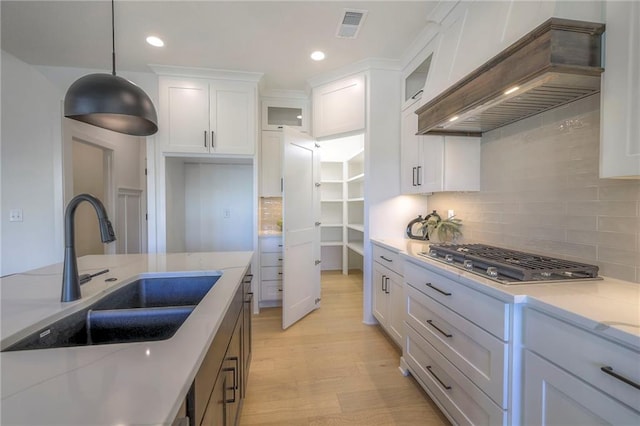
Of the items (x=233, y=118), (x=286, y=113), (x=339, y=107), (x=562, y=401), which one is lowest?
(x=562, y=401)

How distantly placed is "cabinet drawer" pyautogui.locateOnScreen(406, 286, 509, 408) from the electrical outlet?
12.7 ft

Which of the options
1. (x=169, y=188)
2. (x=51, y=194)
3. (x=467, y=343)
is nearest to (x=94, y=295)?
(x=467, y=343)

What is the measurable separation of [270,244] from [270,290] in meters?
0.58

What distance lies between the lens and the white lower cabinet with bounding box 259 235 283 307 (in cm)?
332

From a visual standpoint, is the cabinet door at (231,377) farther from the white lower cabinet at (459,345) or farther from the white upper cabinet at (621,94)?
the white upper cabinet at (621,94)

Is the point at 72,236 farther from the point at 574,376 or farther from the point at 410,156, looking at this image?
the point at 410,156

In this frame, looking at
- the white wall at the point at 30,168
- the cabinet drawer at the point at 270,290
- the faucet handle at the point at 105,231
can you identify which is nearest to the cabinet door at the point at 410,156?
the cabinet drawer at the point at 270,290

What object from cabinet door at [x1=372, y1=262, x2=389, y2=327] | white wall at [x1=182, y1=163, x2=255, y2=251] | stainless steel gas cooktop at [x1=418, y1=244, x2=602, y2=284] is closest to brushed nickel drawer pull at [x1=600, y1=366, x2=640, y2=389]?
stainless steel gas cooktop at [x1=418, y1=244, x2=602, y2=284]

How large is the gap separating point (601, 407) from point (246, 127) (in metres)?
3.29

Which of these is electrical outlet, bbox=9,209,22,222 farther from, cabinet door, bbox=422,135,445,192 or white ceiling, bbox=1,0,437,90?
cabinet door, bbox=422,135,445,192

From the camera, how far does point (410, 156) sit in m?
2.66

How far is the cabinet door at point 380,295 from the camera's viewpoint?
2512mm

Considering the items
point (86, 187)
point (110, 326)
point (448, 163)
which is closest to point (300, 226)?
point (448, 163)

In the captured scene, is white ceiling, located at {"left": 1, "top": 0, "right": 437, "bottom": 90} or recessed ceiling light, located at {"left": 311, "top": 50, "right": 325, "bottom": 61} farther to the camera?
recessed ceiling light, located at {"left": 311, "top": 50, "right": 325, "bottom": 61}
